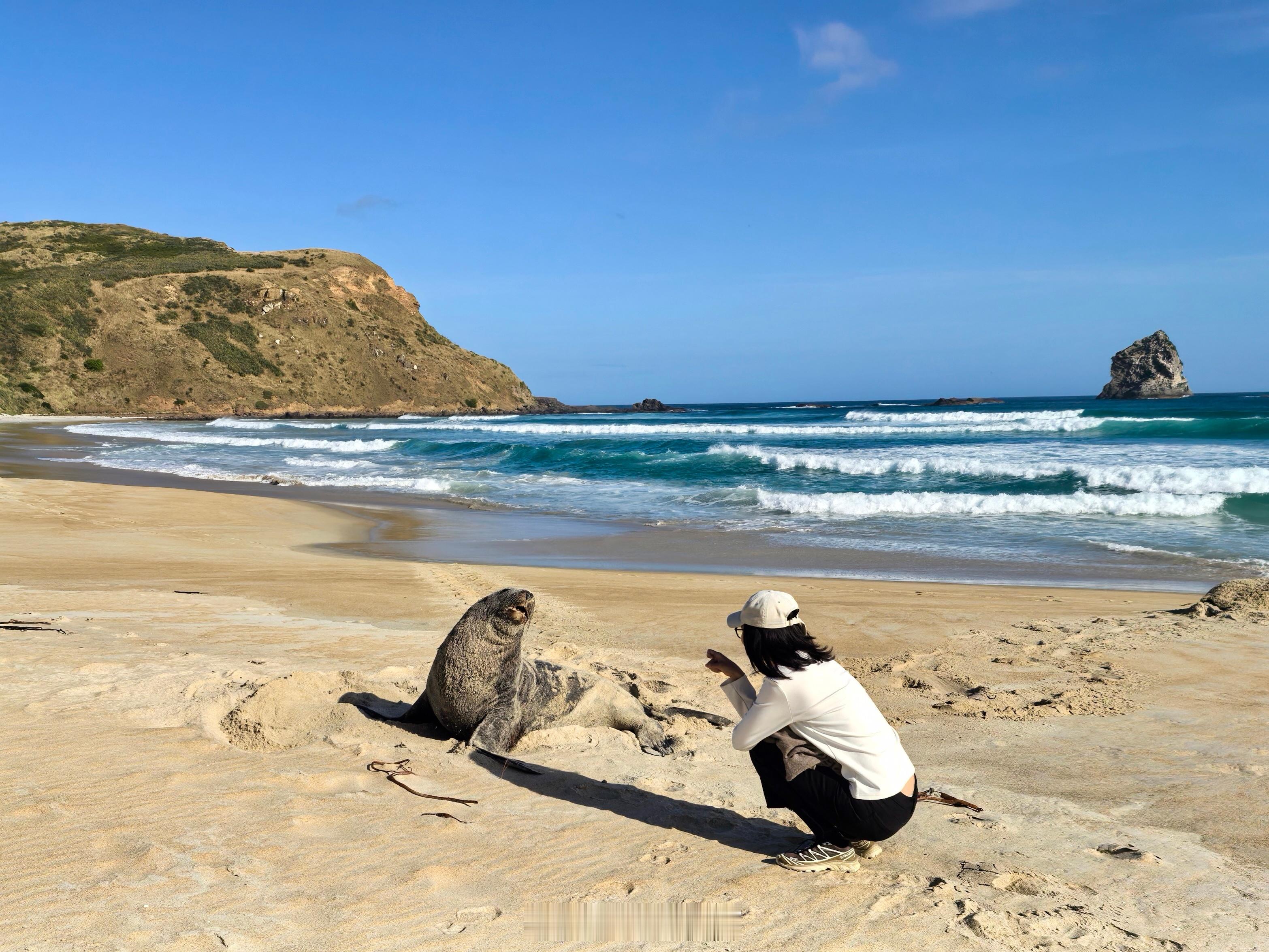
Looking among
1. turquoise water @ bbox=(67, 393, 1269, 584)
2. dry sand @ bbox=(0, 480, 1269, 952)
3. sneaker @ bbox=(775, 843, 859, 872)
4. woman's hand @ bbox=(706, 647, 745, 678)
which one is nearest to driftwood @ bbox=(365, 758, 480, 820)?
dry sand @ bbox=(0, 480, 1269, 952)

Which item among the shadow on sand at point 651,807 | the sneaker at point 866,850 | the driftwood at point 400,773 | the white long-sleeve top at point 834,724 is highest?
the white long-sleeve top at point 834,724

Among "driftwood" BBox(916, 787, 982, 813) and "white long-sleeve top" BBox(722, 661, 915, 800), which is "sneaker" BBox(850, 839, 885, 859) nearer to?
"white long-sleeve top" BBox(722, 661, 915, 800)

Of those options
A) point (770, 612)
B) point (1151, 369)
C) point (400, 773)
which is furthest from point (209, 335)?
point (1151, 369)

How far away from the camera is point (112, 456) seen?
2877 cm

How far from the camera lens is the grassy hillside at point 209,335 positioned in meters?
65.4

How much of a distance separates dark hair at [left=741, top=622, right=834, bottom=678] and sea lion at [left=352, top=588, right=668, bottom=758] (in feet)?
5.16

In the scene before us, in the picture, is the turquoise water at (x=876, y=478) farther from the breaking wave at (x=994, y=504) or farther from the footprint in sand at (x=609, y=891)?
the footprint in sand at (x=609, y=891)

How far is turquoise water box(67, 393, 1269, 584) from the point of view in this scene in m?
12.9

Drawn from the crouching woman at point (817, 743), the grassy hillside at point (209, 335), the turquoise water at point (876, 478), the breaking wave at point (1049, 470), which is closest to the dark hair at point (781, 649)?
the crouching woman at point (817, 743)

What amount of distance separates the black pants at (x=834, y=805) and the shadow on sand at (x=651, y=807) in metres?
0.33

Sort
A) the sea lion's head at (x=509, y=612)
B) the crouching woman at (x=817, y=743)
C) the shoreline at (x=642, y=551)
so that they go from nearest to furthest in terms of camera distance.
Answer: the crouching woman at (x=817, y=743) < the sea lion's head at (x=509, y=612) < the shoreline at (x=642, y=551)

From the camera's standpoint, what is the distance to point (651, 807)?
4.20 meters

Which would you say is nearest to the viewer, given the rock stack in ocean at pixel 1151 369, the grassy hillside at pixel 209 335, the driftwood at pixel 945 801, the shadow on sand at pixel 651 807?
the shadow on sand at pixel 651 807

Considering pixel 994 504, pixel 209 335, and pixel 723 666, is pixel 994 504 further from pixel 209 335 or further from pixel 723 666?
pixel 209 335
